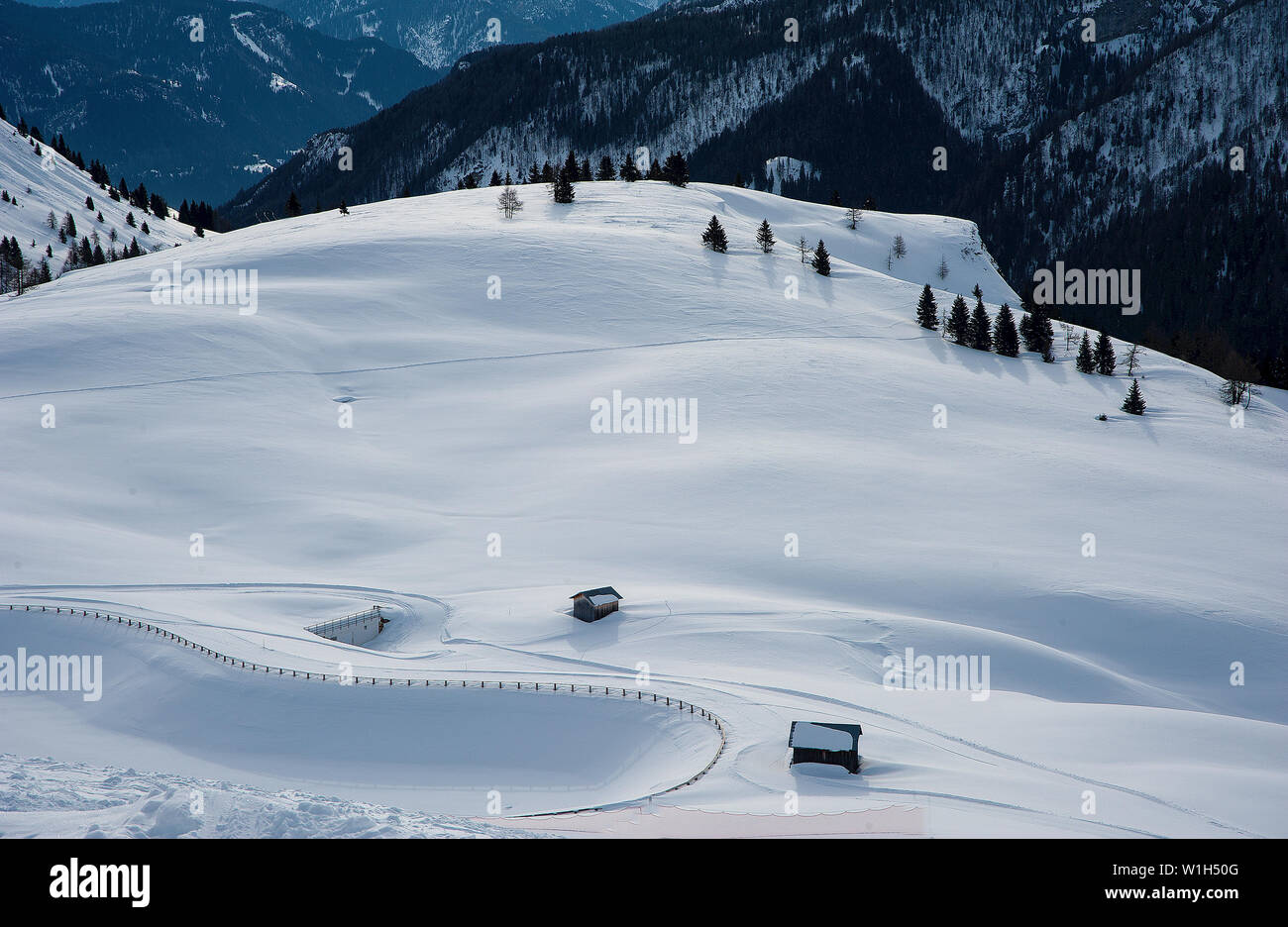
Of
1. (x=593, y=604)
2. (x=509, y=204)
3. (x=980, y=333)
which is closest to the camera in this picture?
(x=593, y=604)

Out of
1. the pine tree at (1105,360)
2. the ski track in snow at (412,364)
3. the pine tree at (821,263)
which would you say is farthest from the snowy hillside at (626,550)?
the pine tree at (821,263)

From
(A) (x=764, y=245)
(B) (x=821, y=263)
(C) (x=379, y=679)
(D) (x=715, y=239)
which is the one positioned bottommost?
(C) (x=379, y=679)

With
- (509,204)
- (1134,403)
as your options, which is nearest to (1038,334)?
(1134,403)

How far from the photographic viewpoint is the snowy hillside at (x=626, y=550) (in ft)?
89.1

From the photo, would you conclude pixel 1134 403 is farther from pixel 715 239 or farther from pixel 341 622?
pixel 341 622

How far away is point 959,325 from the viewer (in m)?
76.5

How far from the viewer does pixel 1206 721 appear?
30719mm

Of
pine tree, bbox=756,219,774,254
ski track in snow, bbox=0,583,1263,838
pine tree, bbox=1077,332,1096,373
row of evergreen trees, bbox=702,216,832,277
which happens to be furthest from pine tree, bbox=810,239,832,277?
ski track in snow, bbox=0,583,1263,838

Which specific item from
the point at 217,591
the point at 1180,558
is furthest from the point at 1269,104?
the point at 217,591

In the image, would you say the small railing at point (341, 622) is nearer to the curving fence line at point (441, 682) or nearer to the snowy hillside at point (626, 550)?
the snowy hillside at point (626, 550)

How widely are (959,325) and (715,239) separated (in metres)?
24.6

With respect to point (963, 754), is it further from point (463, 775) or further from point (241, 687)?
point (241, 687)

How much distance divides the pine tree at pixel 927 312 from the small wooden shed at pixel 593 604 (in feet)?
171

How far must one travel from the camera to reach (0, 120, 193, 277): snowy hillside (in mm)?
134125
